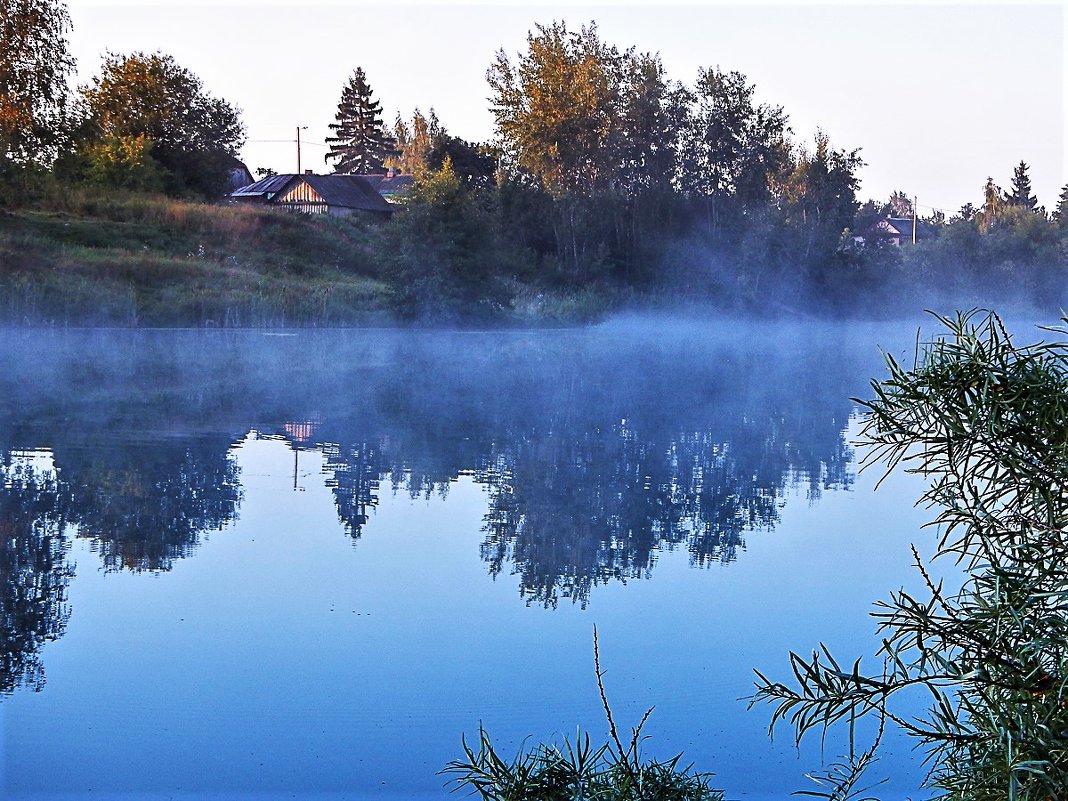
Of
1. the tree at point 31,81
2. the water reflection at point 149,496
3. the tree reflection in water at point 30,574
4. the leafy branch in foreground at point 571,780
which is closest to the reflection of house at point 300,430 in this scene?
the water reflection at point 149,496

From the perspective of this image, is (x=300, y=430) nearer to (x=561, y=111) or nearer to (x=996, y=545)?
(x=996, y=545)

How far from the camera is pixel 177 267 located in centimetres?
2414

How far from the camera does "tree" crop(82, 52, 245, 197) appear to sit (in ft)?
115

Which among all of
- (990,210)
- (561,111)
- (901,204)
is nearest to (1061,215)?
(990,210)

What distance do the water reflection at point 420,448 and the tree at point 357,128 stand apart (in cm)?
5972

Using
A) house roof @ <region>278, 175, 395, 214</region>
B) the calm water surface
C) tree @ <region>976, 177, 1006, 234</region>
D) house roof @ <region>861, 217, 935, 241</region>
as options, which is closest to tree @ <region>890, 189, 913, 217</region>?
house roof @ <region>861, 217, 935, 241</region>

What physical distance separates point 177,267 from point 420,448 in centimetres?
1701

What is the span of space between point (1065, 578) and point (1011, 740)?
0.51ft

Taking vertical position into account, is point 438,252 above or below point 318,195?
below

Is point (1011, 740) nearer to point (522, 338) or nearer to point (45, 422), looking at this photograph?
point (45, 422)

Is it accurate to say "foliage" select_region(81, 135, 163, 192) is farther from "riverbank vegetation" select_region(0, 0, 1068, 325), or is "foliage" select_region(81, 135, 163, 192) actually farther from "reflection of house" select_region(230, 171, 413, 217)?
"reflection of house" select_region(230, 171, 413, 217)

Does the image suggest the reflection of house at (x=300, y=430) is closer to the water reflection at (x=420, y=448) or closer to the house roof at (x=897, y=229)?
the water reflection at (x=420, y=448)

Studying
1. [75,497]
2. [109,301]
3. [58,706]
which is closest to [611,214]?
[109,301]

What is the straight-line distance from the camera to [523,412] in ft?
36.5
